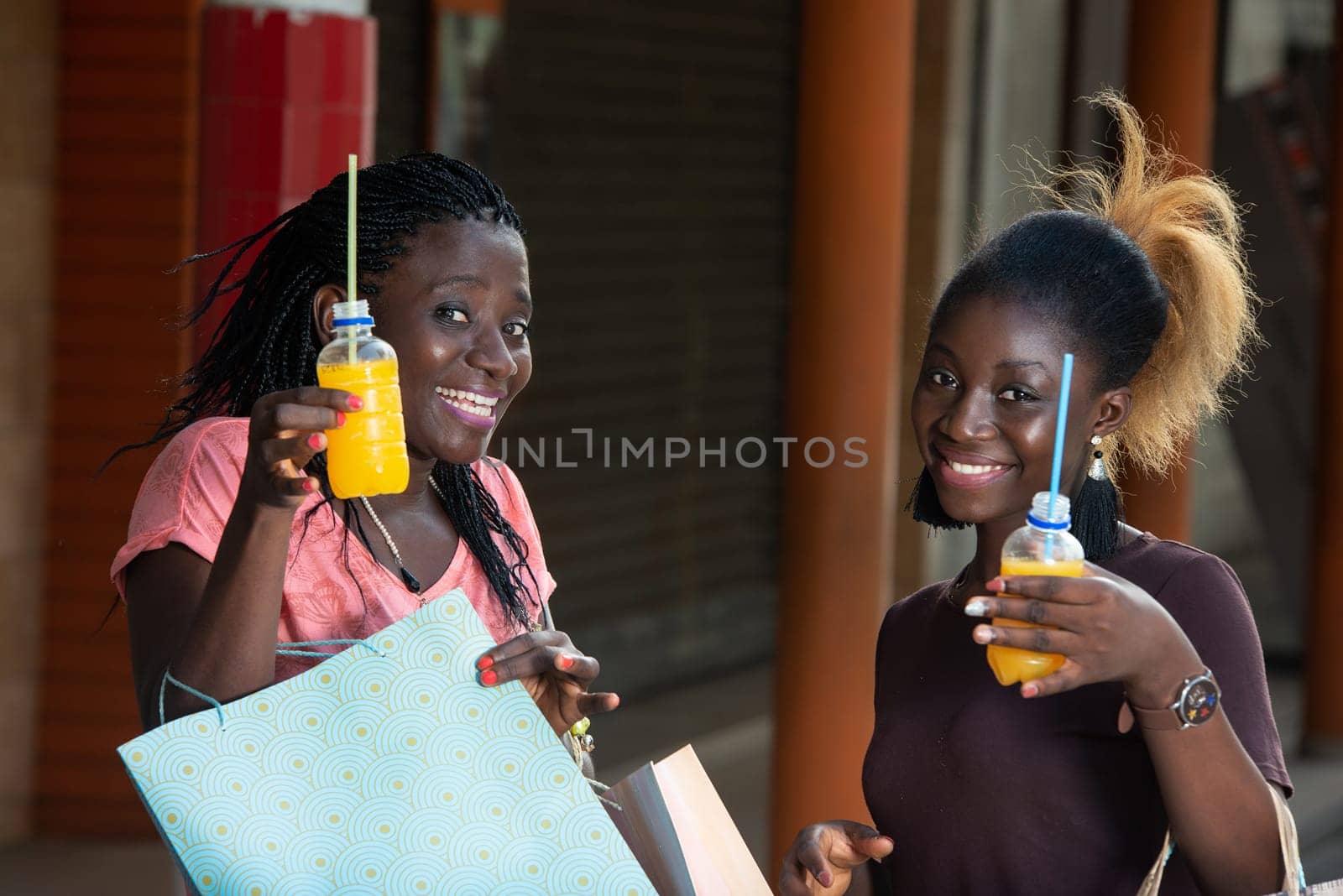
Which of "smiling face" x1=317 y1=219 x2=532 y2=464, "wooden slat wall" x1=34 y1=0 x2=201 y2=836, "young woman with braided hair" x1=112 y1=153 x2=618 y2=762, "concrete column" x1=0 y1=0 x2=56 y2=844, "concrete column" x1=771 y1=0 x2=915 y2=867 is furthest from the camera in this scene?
"wooden slat wall" x1=34 y1=0 x2=201 y2=836

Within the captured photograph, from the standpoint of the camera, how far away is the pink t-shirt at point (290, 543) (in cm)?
197

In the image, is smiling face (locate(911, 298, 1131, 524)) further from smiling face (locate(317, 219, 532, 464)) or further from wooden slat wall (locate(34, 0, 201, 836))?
wooden slat wall (locate(34, 0, 201, 836))

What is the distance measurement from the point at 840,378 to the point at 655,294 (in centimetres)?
303

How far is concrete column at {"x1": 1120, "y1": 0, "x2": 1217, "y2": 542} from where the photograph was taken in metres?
6.65

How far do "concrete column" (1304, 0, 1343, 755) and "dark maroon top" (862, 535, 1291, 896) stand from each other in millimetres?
5739

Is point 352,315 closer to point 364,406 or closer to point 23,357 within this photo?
point 364,406

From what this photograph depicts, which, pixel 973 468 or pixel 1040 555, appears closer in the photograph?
pixel 1040 555

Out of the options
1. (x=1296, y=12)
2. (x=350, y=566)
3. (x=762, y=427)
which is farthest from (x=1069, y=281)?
(x=1296, y=12)

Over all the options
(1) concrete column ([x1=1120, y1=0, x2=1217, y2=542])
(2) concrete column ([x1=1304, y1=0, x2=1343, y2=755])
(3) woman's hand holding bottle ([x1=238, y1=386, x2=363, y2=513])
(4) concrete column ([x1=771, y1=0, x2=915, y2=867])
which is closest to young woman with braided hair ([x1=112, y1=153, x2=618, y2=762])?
(3) woman's hand holding bottle ([x1=238, y1=386, x2=363, y2=513])

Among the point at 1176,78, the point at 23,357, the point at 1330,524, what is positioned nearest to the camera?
the point at 23,357

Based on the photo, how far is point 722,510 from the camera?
26.3 ft

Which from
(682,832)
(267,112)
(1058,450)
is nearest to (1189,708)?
(1058,450)

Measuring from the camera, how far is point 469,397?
A: 2150mm

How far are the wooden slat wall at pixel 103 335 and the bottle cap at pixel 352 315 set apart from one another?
10.5 feet
